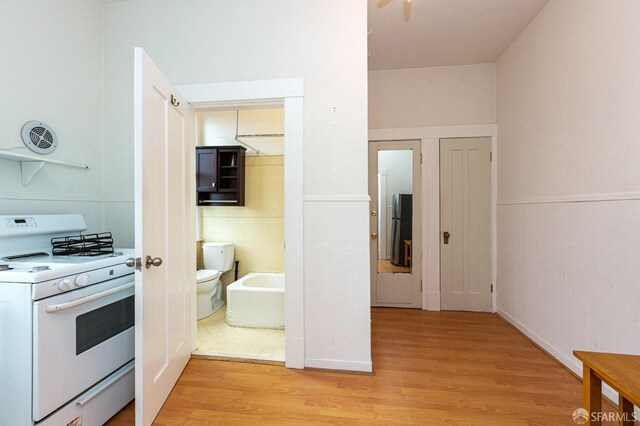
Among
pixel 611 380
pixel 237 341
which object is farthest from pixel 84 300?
pixel 611 380

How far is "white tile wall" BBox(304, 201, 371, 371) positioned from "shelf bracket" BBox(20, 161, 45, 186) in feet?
5.70

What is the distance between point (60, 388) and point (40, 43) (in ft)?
7.00

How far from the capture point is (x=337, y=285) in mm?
1966

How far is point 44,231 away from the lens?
1.67 meters

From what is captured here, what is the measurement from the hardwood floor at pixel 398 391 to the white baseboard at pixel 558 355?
0.19 ft

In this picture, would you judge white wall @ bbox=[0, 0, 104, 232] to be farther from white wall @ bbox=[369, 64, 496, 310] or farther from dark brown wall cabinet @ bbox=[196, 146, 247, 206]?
white wall @ bbox=[369, 64, 496, 310]

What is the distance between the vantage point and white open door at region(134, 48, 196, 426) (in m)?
1.37

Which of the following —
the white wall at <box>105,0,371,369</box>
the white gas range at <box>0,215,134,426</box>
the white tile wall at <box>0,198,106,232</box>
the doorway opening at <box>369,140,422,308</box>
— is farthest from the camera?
the doorway opening at <box>369,140,422,308</box>

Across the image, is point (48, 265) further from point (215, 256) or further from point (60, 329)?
point (215, 256)

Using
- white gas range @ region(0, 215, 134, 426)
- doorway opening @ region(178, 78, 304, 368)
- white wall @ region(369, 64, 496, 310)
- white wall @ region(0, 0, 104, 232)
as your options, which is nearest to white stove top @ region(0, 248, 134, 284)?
white gas range @ region(0, 215, 134, 426)

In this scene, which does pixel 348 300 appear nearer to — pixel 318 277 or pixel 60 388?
pixel 318 277

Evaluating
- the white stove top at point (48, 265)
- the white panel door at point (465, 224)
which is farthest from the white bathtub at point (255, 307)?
the white panel door at point (465, 224)

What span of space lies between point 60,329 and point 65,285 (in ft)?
0.65

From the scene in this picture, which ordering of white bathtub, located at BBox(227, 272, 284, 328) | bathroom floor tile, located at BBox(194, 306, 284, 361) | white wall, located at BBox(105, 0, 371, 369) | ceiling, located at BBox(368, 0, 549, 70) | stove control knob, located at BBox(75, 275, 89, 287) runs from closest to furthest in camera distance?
stove control knob, located at BBox(75, 275, 89, 287), white wall, located at BBox(105, 0, 371, 369), bathroom floor tile, located at BBox(194, 306, 284, 361), ceiling, located at BBox(368, 0, 549, 70), white bathtub, located at BBox(227, 272, 284, 328)
